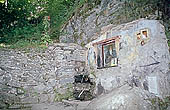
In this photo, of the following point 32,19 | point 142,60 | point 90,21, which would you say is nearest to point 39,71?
point 90,21

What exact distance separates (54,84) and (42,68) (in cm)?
58

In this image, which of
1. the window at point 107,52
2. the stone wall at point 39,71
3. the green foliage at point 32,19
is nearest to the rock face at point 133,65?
the window at point 107,52

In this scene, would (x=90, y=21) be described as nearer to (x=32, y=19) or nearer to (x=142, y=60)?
(x=142, y=60)

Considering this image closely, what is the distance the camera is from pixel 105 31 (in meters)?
5.00

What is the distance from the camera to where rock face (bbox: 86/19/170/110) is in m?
3.63

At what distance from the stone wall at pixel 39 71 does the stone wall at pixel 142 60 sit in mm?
1273

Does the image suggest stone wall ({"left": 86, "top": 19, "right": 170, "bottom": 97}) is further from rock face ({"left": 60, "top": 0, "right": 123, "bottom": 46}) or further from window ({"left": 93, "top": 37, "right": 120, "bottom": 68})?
rock face ({"left": 60, "top": 0, "right": 123, "bottom": 46})

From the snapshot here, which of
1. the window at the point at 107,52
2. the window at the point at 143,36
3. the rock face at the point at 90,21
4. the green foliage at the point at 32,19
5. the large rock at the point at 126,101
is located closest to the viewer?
the large rock at the point at 126,101

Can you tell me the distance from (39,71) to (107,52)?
2.00 metres

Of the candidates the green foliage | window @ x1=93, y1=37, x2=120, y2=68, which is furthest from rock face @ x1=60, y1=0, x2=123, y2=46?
the green foliage

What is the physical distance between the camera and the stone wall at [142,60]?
Result: 12.1 feet

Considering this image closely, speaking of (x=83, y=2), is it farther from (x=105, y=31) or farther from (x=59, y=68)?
(x=59, y=68)

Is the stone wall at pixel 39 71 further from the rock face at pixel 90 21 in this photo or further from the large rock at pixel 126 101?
the large rock at pixel 126 101

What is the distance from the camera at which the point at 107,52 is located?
481cm
